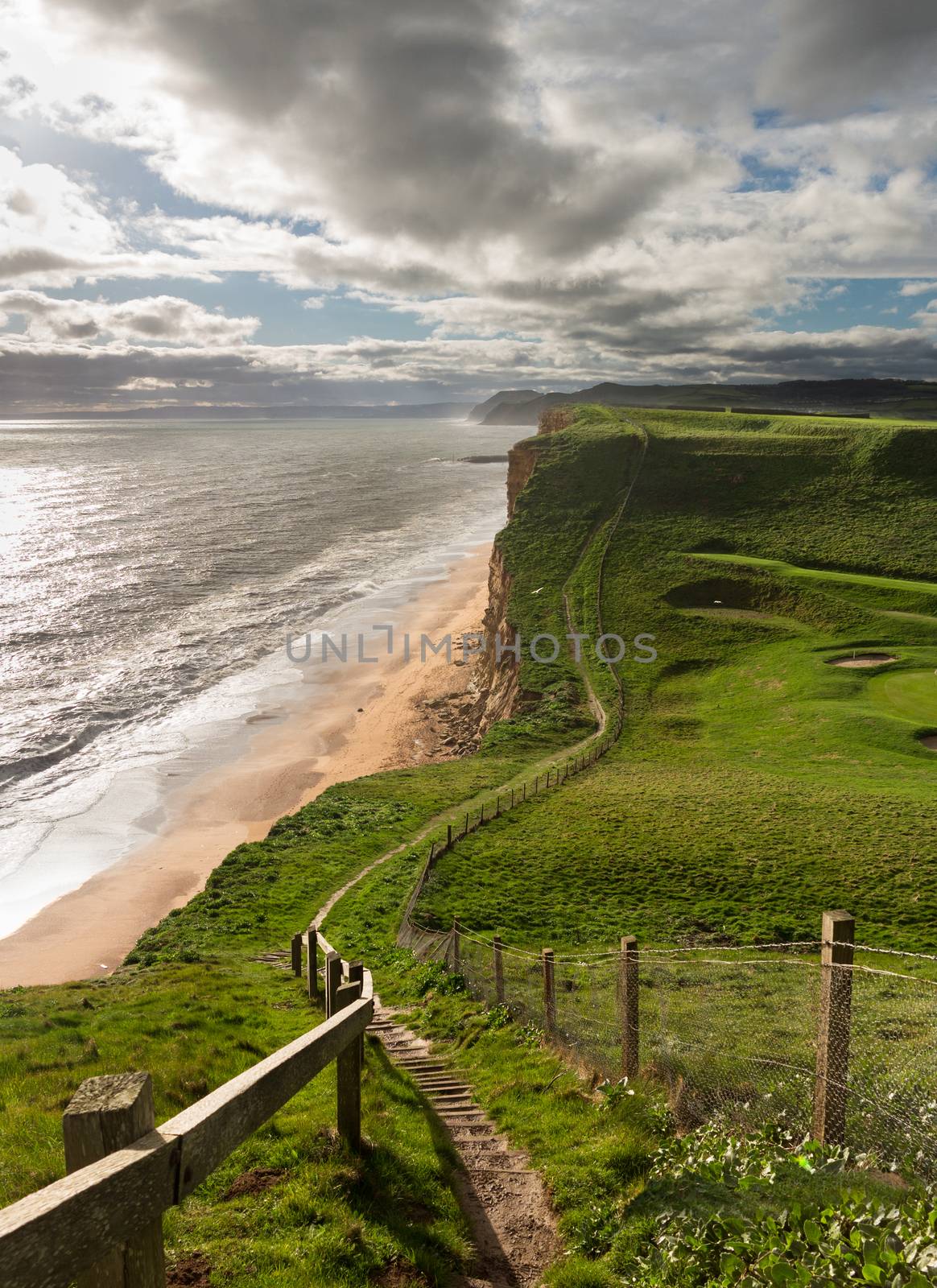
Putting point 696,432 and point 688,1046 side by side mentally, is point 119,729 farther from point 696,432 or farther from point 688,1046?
point 696,432

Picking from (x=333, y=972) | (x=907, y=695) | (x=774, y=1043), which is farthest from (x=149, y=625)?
(x=774, y=1043)

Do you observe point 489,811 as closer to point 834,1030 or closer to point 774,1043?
point 774,1043

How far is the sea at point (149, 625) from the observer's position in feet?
136

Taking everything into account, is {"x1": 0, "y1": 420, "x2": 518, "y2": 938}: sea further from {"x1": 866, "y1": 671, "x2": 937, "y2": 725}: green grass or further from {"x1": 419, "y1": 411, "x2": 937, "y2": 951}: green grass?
{"x1": 866, "y1": 671, "x2": 937, "y2": 725}: green grass

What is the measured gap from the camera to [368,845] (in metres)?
34.7

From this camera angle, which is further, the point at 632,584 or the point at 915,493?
the point at 915,493

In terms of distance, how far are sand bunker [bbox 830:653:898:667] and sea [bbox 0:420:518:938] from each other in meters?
37.2

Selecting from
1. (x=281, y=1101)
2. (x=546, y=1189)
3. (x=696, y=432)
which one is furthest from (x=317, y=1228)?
(x=696, y=432)

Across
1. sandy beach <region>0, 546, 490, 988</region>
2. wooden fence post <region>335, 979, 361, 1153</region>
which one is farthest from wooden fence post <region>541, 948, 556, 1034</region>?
sandy beach <region>0, 546, 490, 988</region>

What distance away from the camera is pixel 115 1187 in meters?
3.28

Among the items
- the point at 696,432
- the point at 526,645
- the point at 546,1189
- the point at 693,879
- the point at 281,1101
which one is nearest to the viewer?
the point at 281,1101

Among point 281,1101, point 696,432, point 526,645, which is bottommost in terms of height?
point 526,645

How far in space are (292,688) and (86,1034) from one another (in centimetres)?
4788

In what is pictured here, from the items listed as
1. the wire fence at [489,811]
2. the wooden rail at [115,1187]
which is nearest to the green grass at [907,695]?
the wire fence at [489,811]
